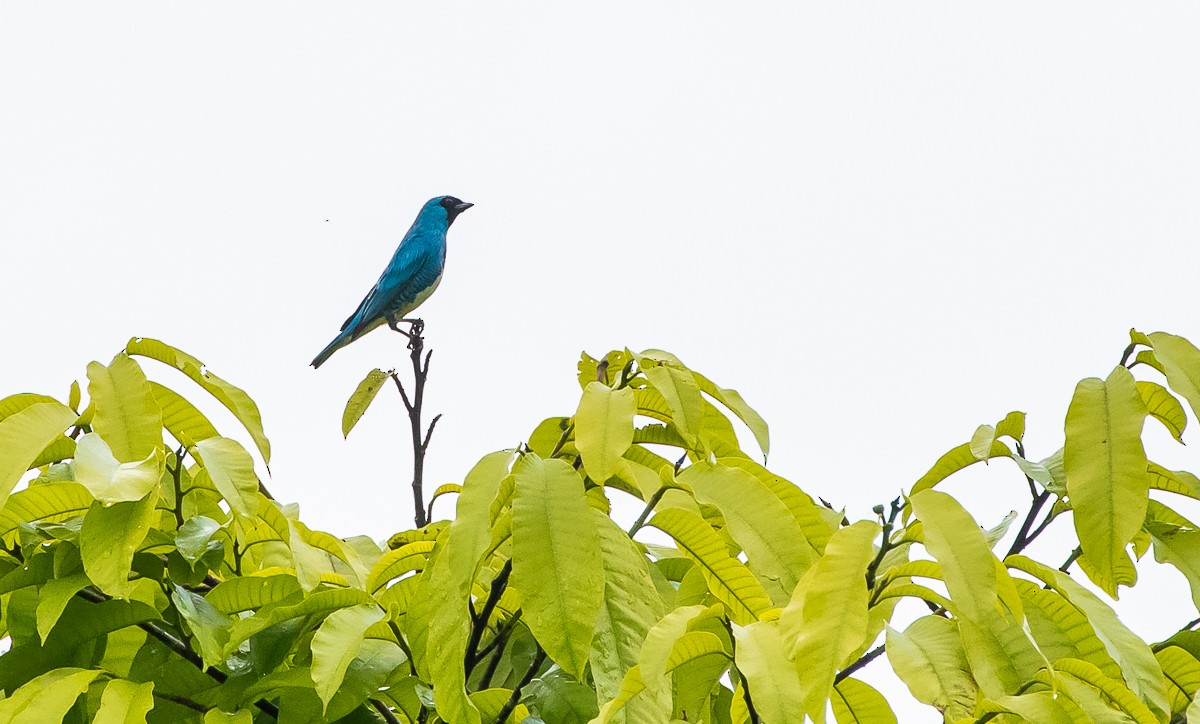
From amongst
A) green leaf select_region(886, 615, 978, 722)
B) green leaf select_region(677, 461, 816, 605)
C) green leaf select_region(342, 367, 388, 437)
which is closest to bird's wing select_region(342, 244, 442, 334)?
green leaf select_region(342, 367, 388, 437)

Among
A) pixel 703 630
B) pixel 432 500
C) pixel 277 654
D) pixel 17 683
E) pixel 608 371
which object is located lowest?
pixel 17 683

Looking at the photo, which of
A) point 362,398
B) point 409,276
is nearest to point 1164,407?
point 362,398

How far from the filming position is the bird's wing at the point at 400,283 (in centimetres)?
764

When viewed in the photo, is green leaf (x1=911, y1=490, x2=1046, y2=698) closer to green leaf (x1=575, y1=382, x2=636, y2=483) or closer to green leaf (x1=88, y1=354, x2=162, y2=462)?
green leaf (x1=575, y1=382, x2=636, y2=483)

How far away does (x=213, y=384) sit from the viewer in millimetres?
1542

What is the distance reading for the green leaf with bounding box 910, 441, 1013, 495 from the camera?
1.48m

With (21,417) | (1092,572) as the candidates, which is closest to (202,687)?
(21,417)

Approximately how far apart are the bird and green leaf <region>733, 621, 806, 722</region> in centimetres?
643

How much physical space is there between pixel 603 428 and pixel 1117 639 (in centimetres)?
59

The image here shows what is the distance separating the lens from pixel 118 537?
1.21m

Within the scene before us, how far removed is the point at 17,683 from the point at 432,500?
653 mm

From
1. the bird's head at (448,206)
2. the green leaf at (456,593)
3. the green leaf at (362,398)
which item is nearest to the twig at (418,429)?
the green leaf at (362,398)

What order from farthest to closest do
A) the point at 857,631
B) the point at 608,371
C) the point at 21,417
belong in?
1. the point at 608,371
2. the point at 21,417
3. the point at 857,631

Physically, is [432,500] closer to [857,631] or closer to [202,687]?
[202,687]
